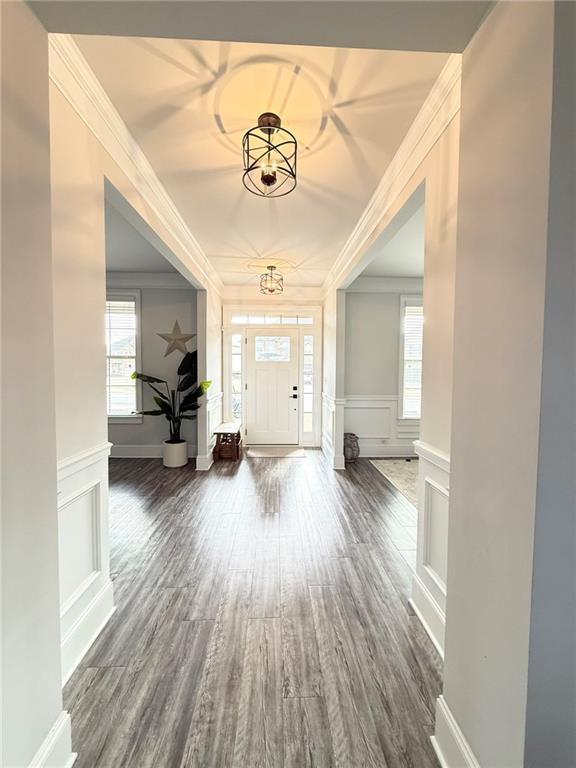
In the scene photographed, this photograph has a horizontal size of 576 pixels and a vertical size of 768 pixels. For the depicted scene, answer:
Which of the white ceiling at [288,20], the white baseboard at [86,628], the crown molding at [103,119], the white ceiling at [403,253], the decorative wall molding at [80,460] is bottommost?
the white baseboard at [86,628]

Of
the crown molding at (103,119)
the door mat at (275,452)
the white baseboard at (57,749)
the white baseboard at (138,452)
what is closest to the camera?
the white baseboard at (57,749)

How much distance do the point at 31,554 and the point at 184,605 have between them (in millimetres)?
1229

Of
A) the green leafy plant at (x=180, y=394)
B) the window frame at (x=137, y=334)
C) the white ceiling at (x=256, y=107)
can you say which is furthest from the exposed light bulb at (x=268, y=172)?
the window frame at (x=137, y=334)

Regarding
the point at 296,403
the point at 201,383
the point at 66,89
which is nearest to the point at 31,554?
the point at 66,89

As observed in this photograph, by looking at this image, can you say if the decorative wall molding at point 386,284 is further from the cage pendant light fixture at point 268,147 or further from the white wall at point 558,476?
the white wall at point 558,476

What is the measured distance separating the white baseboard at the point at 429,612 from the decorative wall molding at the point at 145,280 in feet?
15.5

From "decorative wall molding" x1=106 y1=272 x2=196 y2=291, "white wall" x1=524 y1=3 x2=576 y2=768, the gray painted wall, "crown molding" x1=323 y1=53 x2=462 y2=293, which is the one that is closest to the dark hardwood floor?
"white wall" x1=524 y1=3 x2=576 y2=768

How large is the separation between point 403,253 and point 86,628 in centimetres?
449

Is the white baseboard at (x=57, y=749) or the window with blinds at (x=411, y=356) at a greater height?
the window with blinds at (x=411, y=356)

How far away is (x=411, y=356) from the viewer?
5.51 meters

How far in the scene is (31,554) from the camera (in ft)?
3.43

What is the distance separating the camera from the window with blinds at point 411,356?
546 cm

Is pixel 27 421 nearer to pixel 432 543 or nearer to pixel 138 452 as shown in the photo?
pixel 432 543

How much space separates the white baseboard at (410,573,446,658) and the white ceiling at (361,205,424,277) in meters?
2.49
